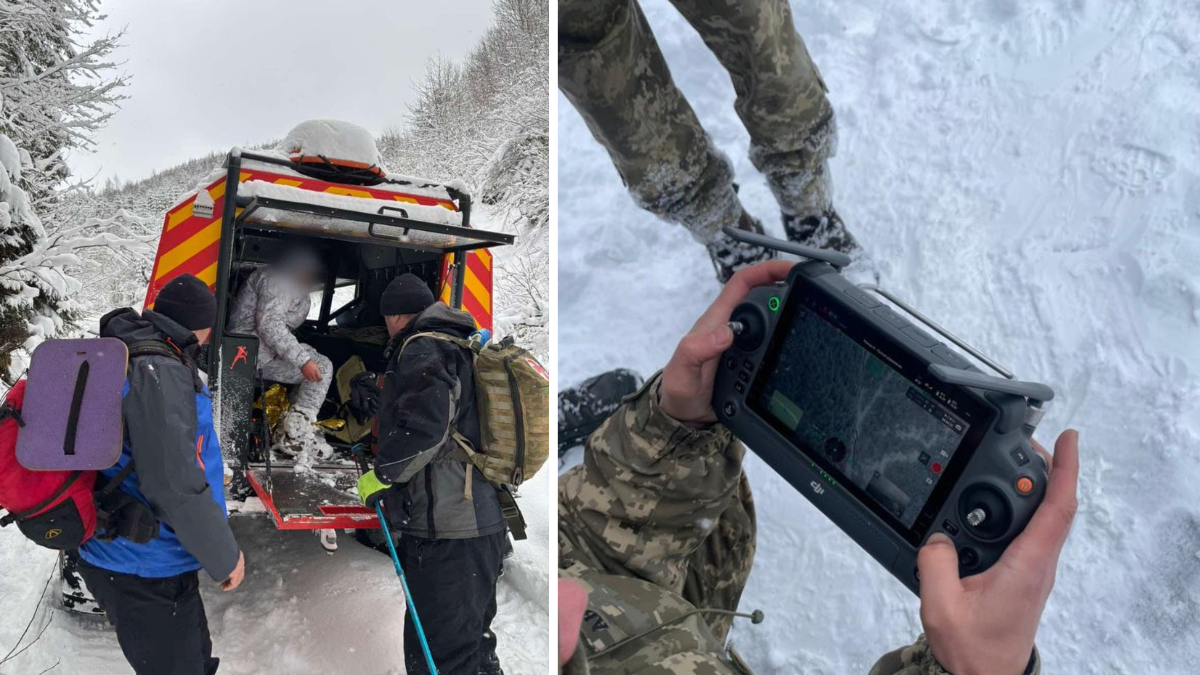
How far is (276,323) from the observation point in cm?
320

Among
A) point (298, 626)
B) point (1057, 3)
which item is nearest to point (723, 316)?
point (298, 626)

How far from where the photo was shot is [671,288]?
3.19m

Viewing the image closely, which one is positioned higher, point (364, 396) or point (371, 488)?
point (371, 488)

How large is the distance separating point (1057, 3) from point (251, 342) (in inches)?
132

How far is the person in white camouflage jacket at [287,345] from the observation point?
3189 mm

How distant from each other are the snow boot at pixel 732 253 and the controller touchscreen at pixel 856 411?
181 cm

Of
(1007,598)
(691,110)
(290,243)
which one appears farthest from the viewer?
(290,243)

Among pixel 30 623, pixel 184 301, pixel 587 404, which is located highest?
pixel 184 301

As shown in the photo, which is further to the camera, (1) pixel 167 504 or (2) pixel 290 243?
(2) pixel 290 243

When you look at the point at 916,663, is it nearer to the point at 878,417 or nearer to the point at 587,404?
the point at 878,417

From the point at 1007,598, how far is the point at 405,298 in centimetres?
176

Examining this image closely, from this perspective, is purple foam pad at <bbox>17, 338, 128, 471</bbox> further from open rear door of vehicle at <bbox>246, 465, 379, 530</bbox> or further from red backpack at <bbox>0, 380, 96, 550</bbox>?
open rear door of vehicle at <bbox>246, 465, 379, 530</bbox>


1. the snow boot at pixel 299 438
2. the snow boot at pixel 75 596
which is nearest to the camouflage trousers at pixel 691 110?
the snow boot at pixel 299 438

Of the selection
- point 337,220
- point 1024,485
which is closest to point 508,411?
point 337,220
